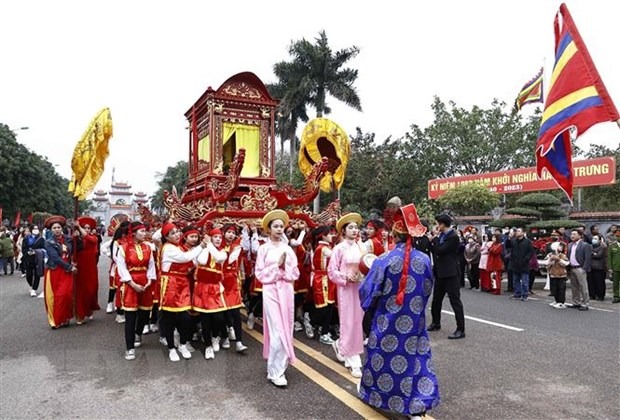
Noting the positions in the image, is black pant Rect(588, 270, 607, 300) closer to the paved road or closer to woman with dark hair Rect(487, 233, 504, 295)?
woman with dark hair Rect(487, 233, 504, 295)

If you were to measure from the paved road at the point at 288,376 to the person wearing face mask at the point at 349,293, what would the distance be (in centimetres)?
22

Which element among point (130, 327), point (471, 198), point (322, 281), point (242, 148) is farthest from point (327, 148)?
point (471, 198)

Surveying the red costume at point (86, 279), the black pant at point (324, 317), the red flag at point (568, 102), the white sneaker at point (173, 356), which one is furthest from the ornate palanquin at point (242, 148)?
the red flag at point (568, 102)

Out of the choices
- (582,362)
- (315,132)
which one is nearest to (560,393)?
(582,362)

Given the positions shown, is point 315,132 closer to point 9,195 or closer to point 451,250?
point 451,250

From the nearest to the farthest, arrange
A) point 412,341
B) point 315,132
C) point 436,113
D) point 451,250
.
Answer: point 412,341 → point 451,250 → point 315,132 → point 436,113

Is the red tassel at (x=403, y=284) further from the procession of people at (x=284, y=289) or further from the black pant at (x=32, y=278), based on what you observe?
the black pant at (x=32, y=278)

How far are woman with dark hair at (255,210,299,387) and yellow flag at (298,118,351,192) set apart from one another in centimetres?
379

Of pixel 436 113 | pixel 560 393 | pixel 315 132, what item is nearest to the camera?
pixel 560 393

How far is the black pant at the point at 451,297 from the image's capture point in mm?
6164

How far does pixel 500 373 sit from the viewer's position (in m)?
4.62

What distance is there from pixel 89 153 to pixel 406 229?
17.3 ft

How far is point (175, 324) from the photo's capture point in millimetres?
5352

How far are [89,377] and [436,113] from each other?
96.9 feet
